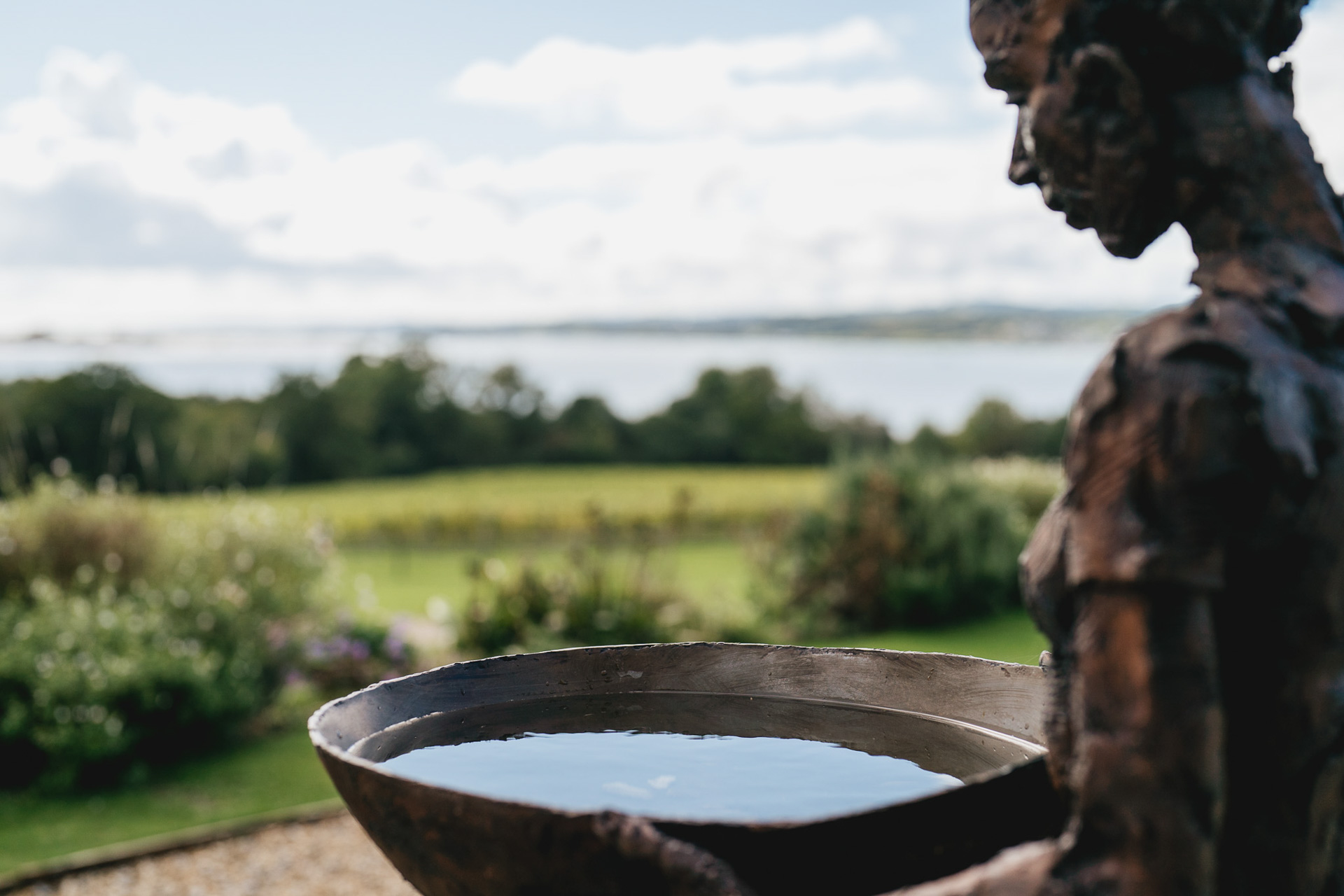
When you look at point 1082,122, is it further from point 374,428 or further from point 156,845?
point 374,428

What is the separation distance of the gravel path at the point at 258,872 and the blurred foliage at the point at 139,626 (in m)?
1.04

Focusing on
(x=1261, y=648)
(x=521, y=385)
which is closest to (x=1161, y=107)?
(x=1261, y=648)

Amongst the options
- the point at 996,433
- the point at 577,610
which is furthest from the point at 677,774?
the point at 996,433

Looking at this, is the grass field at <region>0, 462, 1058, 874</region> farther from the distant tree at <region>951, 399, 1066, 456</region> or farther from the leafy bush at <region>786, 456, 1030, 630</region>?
the distant tree at <region>951, 399, 1066, 456</region>

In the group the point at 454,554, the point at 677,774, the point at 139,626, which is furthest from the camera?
the point at 454,554

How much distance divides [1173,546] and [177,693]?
228 inches

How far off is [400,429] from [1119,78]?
14.9m

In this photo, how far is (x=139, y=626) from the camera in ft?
19.6

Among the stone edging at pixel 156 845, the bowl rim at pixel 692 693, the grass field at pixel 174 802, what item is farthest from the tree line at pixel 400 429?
the bowl rim at pixel 692 693

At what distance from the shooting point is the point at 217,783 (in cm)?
569

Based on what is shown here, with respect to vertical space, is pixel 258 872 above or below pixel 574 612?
below

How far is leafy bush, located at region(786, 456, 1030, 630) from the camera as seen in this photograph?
8.93 m

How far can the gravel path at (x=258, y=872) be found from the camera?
451cm

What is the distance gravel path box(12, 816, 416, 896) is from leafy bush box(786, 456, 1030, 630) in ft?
15.0
